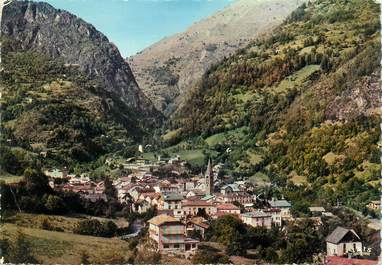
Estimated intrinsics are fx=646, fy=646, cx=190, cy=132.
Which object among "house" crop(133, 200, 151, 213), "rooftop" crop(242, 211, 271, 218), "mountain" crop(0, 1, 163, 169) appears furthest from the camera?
"mountain" crop(0, 1, 163, 169)

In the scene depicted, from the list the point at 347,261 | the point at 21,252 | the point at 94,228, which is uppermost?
the point at 94,228

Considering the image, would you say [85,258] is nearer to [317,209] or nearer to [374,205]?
[317,209]

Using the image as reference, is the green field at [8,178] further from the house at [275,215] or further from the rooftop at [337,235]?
the rooftop at [337,235]

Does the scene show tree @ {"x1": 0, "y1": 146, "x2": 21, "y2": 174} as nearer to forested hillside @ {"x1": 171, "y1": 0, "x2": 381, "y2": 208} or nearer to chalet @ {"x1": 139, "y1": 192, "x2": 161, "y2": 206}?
chalet @ {"x1": 139, "y1": 192, "x2": 161, "y2": 206}

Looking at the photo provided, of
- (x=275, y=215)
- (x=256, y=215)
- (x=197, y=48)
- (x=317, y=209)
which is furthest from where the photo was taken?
(x=197, y=48)

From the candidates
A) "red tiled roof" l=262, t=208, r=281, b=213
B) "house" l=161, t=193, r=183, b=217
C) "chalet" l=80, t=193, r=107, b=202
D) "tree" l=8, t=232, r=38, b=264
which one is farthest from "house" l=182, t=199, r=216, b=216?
"tree" l=8, t=232, r=38, b=264

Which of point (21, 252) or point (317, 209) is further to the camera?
point (317, 209)

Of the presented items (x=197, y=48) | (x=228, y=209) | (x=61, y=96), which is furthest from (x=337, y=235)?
(x=197, y=48)
